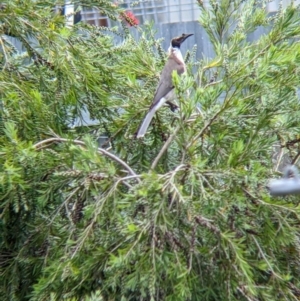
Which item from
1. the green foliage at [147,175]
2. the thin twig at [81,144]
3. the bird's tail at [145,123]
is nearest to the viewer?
the green foliage at [147,175]

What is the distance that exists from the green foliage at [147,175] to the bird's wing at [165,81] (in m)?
0.07

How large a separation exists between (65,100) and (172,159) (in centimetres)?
55

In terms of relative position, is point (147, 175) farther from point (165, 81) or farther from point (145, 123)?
point (165, 81)

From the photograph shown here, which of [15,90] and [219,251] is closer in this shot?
[219,251]

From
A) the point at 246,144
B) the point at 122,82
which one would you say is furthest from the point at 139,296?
the point at 122,82

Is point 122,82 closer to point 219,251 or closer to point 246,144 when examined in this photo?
point 246,144

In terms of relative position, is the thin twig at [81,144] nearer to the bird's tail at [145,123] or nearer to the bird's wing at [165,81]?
the bird's tail at [145,123]

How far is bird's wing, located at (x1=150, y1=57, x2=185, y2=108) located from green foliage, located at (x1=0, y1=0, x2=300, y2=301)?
0.07 m

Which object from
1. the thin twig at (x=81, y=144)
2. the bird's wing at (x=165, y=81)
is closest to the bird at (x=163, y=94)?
the bird's wing at (x=165, y=81)

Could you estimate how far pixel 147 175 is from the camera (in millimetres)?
A: 2707

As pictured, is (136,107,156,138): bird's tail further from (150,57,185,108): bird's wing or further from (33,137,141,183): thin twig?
(33,137,141,183): thin twig

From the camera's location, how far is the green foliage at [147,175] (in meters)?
2.72

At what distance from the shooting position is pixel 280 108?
295cm

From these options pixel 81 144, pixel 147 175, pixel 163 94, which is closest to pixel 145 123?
pixel 163 94
